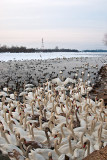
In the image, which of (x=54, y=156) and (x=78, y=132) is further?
(x=78, y=132)

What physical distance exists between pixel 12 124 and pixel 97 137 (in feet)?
7.41

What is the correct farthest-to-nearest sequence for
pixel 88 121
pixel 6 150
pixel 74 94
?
pixel 74 94 → pixel 88 121 → pixel 6 150

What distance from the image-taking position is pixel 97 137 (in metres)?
5.88

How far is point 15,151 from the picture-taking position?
4438 millimetres

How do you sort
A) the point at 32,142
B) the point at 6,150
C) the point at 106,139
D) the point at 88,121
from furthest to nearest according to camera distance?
the point at 88,121 → the point at 106,139 → the point at 32,142 → the point at 6,150

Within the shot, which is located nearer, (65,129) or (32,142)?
(32,142)

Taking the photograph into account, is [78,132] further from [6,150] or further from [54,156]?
[6,150]

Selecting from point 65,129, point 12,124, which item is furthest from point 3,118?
point 65,129

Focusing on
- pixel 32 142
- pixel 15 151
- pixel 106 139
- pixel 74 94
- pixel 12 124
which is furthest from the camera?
pixel 74 94

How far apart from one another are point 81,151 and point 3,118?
2.98 m

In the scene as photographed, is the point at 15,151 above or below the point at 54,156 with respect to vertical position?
above

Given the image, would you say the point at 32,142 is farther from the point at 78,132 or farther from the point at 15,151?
the point at 78,132

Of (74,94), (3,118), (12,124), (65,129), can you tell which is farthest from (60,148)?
Answer: (74,94)

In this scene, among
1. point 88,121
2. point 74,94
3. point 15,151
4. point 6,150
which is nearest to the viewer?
point 15,151
